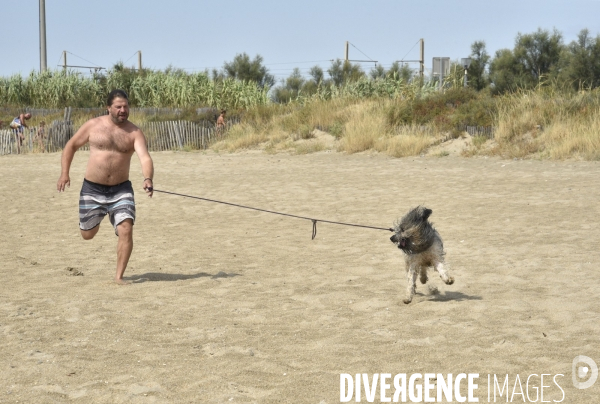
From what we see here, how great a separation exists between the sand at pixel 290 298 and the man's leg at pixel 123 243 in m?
0.16

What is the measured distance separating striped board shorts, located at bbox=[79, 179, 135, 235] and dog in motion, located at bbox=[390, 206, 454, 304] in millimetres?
2410

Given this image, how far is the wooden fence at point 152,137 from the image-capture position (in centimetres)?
2652

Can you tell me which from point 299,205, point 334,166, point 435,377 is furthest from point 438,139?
point 435,377

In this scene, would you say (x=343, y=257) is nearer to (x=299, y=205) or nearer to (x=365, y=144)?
(x=299, y=205)

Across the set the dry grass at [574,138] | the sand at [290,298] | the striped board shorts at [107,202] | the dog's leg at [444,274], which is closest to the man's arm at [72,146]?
the striped board shorts at [107,202]

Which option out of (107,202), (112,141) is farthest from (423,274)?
(112,141)

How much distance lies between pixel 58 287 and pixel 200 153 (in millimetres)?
17385

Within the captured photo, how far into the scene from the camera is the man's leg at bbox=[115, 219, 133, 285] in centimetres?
758

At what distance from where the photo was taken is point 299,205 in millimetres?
13641

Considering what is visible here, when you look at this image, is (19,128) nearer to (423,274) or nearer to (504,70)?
(423,274)

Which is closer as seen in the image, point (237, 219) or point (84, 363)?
point (84, 363)

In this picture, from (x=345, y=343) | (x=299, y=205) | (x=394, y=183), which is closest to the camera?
(x=345, y=343)

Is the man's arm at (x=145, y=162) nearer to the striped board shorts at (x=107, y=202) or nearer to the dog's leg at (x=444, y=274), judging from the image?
the striped board shorts at (x=107, y=202)

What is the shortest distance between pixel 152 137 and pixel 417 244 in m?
20.9
